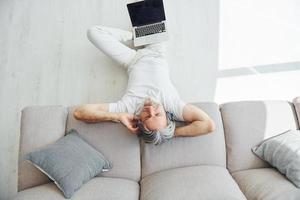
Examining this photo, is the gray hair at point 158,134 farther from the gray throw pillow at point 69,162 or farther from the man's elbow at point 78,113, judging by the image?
the man's elbow at point 78,113

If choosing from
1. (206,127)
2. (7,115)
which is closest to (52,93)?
(7,115)

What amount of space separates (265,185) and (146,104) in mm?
915

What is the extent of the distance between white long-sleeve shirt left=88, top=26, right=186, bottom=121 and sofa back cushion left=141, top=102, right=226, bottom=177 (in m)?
0.20

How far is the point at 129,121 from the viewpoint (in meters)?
1.85

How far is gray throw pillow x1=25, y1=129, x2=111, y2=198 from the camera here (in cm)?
162

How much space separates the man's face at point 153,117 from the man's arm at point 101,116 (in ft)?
0.34

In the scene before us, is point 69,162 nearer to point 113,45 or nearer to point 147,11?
point 113,45

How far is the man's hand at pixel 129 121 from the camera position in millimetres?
1813

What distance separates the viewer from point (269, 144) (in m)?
1.80

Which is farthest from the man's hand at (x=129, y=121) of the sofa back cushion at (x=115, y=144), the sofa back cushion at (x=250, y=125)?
the sofa back cushion at (x=250, y=125)

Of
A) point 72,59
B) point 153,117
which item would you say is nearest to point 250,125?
point 153,117

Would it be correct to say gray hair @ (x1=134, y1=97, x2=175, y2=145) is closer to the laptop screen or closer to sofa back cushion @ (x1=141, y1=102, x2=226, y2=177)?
sofa back cushion @ (x1=141, y1=102, x2=226, y2=177)

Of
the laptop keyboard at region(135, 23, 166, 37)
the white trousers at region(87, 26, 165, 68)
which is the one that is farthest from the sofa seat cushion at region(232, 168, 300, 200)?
the laptop keyboard at region(135, 23, 166, 37)

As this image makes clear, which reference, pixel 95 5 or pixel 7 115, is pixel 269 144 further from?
pixel 7 115
